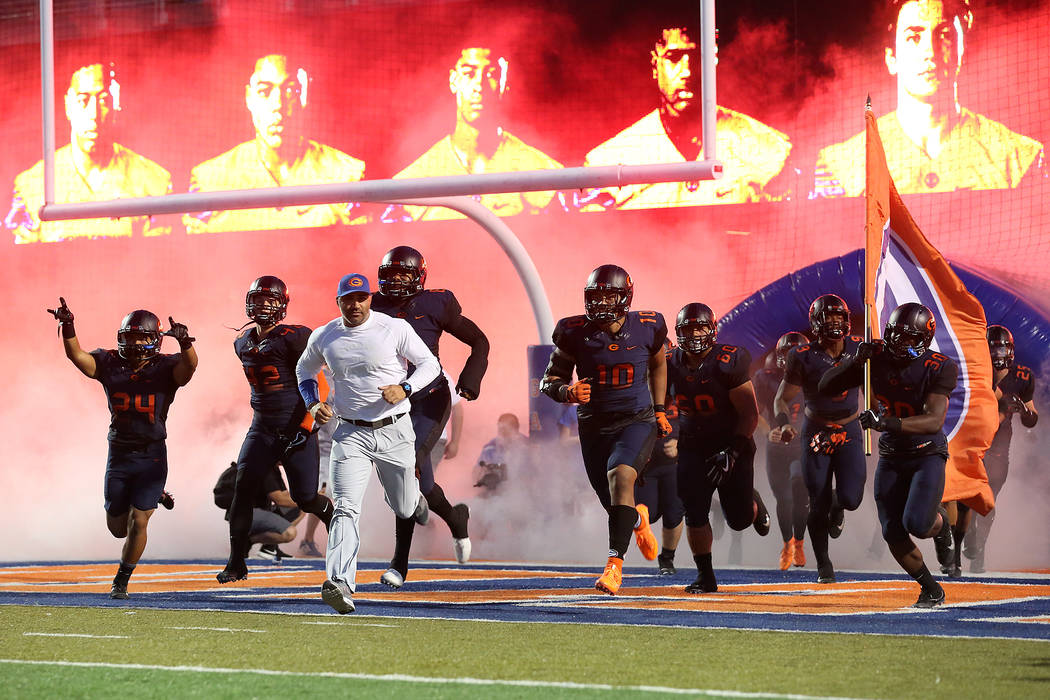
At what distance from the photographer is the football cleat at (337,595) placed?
6.83 metres

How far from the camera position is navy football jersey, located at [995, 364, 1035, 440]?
11.2m

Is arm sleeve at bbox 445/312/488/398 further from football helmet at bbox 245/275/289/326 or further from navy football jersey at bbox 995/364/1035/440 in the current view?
navy football jersey at bbox 995/364/1035/440

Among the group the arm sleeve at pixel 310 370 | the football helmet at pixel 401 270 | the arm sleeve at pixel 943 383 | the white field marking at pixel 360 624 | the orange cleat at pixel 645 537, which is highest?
the football helmet at pixel 401 270

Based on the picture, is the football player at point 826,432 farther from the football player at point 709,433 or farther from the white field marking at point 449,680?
the white field marking at point 449,680

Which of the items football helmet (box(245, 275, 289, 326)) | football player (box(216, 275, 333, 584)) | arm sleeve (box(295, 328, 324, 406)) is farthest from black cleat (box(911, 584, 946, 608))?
football helmet (box(245, 275, 289, 326))

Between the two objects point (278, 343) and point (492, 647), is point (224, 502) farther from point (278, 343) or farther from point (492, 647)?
point (492, 647)

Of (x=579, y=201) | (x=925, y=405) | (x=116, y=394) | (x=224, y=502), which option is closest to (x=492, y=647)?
(x=925, y=405)

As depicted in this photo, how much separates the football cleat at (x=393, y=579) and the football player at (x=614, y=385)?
1.34m

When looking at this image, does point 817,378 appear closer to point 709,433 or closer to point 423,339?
point 709,433

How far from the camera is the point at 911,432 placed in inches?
291

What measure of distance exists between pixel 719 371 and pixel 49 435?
11458mm

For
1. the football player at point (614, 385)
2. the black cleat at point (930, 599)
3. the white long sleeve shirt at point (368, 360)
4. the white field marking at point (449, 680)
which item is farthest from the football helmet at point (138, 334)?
the black cleat at point (930, 599)

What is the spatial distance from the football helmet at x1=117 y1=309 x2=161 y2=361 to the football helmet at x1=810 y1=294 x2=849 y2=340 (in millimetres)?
4117

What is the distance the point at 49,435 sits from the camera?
18.0m
